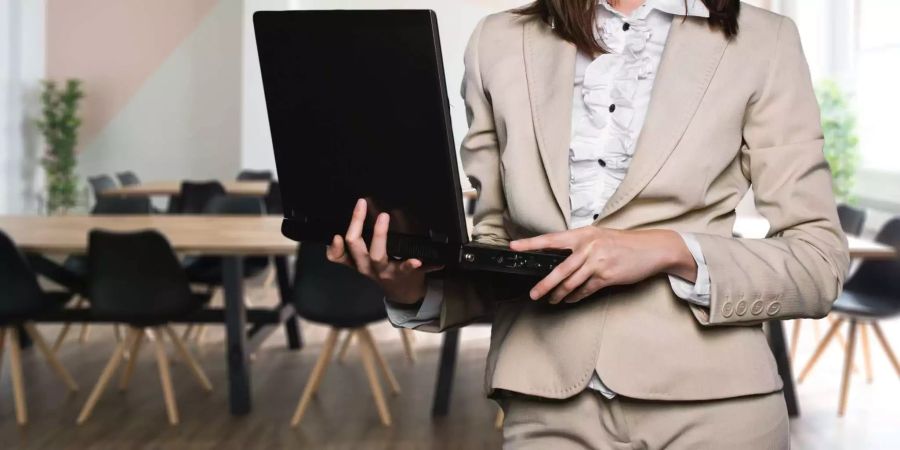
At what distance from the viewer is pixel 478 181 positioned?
1296 mm

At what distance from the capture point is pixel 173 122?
11125 millimetres

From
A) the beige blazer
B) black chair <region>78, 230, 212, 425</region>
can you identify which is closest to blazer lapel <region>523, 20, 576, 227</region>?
the beige blazer

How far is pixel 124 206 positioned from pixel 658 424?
5627mm

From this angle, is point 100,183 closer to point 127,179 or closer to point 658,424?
point 127,179

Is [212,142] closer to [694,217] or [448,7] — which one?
[448,7]

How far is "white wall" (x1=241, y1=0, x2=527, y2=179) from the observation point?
10055mm

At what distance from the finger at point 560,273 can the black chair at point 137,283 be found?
136 inches

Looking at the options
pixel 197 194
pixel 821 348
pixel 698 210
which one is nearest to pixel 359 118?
pixel 698 210

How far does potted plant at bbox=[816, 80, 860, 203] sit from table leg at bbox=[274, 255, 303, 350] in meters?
4.51

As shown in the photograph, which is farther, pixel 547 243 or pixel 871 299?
pixel 871 299

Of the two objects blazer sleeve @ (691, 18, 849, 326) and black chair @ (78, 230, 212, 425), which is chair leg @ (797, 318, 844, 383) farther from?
blazer sleeve @ (691, 18, 849, 326)

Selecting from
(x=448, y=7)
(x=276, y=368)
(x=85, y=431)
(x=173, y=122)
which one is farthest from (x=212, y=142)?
(x=85, y=431)

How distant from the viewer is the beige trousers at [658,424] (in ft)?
3.72

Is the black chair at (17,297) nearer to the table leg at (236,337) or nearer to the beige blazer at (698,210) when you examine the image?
the table leg at (236,337)
